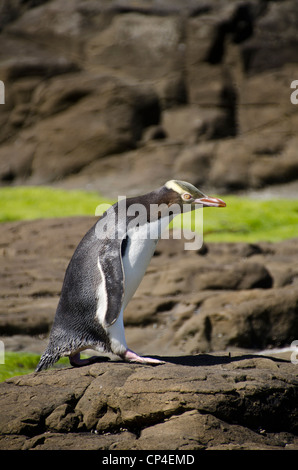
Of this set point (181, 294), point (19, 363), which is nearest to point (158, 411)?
point (19, 363)

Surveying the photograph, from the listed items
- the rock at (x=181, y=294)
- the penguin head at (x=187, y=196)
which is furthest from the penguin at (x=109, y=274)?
the rock at (x=181, y=294)

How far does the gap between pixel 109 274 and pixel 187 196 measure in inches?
34.5

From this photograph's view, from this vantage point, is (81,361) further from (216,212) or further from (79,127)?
(79,127)

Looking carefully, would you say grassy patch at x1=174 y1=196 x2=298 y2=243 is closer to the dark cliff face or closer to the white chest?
the dark cliff face

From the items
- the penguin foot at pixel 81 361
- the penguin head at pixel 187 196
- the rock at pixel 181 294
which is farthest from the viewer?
the rock at pixel 181 294

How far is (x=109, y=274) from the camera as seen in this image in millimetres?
4156

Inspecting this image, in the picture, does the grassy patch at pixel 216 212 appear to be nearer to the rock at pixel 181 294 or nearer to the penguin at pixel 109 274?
the rock at pixel 181 294

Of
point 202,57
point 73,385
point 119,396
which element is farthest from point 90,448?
point 202,57

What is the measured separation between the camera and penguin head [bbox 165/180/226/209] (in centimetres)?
444

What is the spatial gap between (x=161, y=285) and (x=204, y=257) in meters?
0.92

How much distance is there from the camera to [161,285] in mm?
7789

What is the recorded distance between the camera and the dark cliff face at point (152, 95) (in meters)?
14.8

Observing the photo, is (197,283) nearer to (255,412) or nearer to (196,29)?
(255,412)

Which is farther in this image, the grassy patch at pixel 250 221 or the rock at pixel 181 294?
the grassy patch at pixel 250 221
